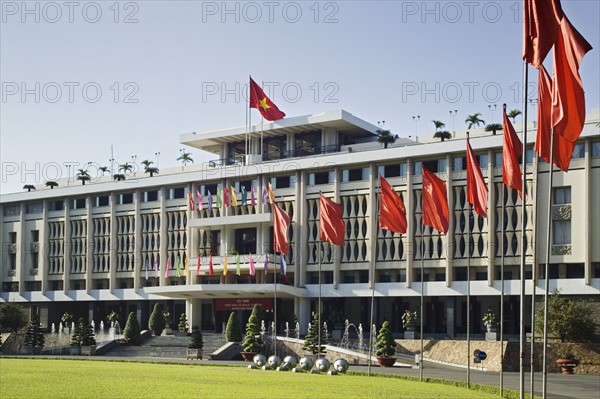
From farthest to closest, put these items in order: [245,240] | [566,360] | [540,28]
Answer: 1. [245,240]
2. [566,360]
3. [540,28]

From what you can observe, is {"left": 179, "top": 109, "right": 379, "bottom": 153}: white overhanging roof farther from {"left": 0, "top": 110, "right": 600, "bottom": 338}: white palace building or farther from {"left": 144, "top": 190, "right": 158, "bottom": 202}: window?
{"left": 144, "top": 190, "right": 158, "bottom": 202}: window

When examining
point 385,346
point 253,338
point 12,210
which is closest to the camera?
point 385,346

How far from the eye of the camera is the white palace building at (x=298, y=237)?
5531 centimetres

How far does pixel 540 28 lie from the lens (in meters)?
20.0

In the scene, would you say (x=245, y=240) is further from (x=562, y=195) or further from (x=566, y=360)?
(x=566, y=360)

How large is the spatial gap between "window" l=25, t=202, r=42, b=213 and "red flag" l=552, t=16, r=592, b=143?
69017 millimetres

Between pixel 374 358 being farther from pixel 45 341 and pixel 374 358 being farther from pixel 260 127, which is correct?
pixel 45 341

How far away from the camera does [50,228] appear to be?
80.6 meters

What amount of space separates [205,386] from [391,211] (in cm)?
1340

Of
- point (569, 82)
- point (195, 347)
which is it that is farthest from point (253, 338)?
point (569, 82)

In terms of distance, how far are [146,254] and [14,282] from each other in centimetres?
1635

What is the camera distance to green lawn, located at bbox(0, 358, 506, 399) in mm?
23467

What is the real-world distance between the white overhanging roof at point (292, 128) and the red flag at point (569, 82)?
45461mm

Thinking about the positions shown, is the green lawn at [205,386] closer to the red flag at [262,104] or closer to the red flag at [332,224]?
the red flag at [332,224]
